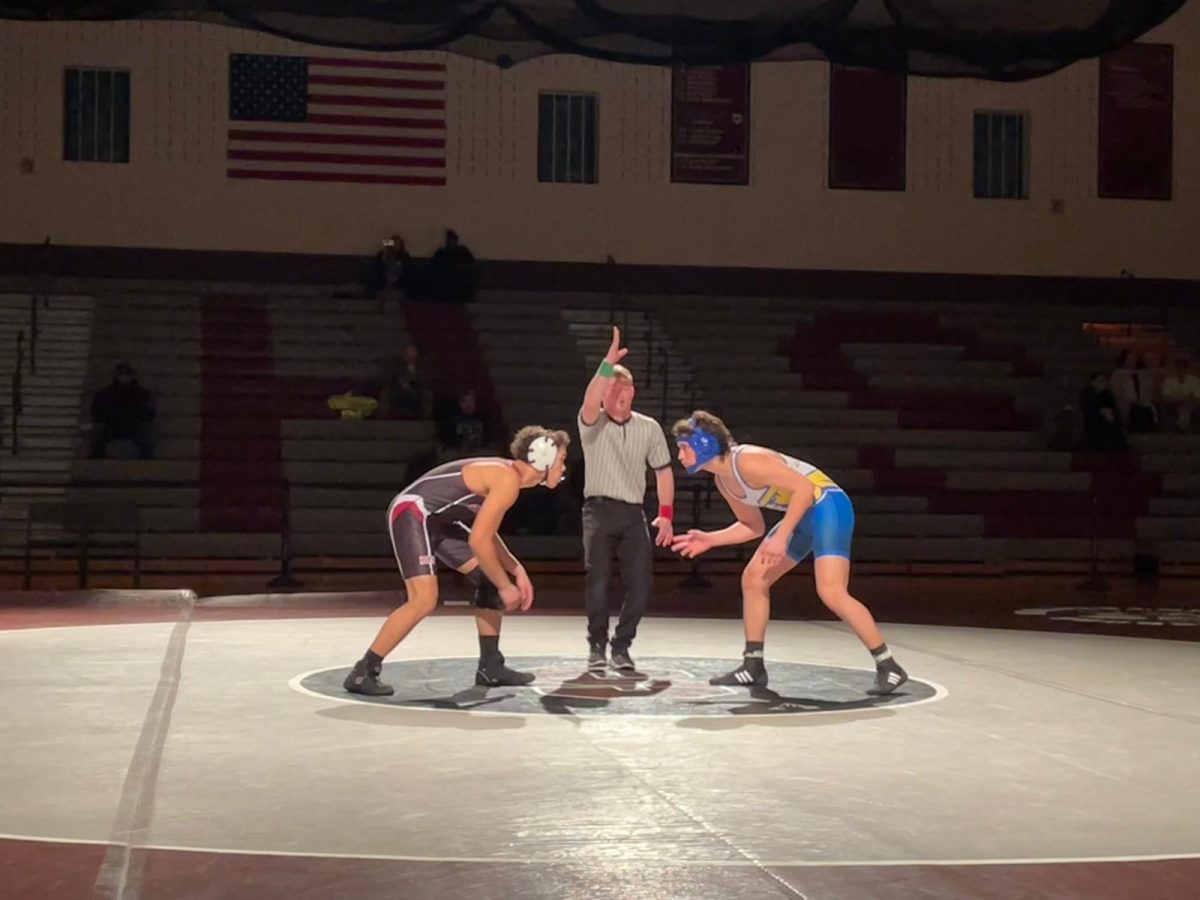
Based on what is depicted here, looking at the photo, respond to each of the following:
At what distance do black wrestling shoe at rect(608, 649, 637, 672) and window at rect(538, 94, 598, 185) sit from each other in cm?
1432

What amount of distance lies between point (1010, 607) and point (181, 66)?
13212 millimetres

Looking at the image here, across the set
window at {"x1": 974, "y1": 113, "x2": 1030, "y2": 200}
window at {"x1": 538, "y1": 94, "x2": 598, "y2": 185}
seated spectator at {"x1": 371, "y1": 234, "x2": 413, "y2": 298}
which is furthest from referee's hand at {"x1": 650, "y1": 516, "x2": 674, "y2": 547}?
window at {"x1": 974, "y1": 113, "x2": 1030, "y2": 200}

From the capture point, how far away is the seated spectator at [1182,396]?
18984 millimetres

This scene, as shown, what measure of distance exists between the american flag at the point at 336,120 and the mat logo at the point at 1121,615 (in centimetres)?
1145

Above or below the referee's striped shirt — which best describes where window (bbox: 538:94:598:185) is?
above

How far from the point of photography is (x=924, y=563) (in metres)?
16.3

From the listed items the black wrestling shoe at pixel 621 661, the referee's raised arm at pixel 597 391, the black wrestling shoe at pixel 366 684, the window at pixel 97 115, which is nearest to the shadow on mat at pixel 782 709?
the black wrestling shoe at pixel 621 661

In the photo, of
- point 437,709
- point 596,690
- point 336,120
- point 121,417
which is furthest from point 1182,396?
point 437,709

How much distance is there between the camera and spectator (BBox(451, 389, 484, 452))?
16.0 metres

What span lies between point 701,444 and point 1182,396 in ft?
43.2

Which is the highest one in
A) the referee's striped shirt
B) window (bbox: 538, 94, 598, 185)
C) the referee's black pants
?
window (bbox: 538, 94, 598, 185)

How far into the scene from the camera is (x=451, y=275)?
20.4 meters

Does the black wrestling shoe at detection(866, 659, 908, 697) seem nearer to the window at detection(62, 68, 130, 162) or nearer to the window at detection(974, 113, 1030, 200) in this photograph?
the window at detection(62, 68, 130, 162)

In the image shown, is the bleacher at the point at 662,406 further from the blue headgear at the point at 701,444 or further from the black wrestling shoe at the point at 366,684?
the blue headgear at the point at 701,444
